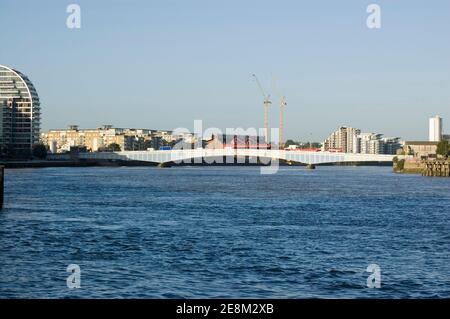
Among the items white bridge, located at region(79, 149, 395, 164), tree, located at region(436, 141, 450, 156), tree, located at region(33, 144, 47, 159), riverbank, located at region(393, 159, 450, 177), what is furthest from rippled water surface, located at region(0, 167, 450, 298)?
tree, located at region(33, 144, 47, 159)

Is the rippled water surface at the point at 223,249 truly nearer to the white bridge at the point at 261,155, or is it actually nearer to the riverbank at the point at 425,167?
the riverbank at the point at 425,167

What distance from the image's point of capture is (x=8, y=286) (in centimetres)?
1927

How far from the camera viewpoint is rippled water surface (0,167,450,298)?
19312mm

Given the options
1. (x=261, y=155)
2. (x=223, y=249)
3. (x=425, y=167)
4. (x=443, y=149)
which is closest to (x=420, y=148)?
(x=443, y=149)

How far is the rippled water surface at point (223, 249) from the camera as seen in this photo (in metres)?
19.3

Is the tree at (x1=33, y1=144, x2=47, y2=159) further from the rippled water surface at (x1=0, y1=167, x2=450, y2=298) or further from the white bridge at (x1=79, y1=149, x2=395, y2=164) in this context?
the rippled water surface at (x1=0, y1=167, x2=450, y2=298)

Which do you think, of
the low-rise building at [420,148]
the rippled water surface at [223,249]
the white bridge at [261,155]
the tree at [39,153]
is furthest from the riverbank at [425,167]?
the tree at [39,153]

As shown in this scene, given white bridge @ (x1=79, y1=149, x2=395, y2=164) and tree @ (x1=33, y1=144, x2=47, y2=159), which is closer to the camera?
white bridge @ (x1=79, y1=149, x2=395, y2=164)

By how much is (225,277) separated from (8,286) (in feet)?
18.1

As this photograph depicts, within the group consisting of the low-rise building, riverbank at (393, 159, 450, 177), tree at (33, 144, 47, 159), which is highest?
the low-rise building

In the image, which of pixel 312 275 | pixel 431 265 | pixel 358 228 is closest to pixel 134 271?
pixel 312 275

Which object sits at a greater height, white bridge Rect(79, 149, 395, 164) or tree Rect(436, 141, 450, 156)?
tree Rect(436, 141, 450, 156)

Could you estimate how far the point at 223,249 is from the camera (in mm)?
26656
